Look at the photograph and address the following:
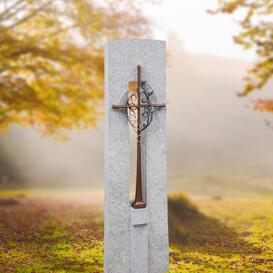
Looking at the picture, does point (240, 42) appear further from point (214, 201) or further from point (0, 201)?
point (0, 201)

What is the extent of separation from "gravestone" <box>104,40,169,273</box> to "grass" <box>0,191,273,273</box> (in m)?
1.00

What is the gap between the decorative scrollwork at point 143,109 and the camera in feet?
19.0

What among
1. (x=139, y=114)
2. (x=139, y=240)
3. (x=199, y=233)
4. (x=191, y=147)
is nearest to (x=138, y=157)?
(x=139, y=114)

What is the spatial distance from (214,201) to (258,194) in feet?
9.74

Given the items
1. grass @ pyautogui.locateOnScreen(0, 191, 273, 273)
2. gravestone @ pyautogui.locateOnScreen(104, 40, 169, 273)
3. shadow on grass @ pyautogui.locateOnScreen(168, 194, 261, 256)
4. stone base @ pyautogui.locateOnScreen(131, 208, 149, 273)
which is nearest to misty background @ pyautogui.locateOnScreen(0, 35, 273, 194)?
grass @ pyautogui.locateOnScreen(0, 191, 273, 273)

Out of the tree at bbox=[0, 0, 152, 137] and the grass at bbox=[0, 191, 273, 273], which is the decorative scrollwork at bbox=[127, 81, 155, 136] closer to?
the grass at bbox=[0, 191, 273, 273]

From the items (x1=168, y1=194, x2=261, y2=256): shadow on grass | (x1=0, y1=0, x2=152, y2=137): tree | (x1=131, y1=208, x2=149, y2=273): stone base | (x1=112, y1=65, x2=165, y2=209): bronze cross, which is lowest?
(x1=168, y1=194, x2=261, y2=256): shadow on grass

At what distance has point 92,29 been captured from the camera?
11766 millimetres

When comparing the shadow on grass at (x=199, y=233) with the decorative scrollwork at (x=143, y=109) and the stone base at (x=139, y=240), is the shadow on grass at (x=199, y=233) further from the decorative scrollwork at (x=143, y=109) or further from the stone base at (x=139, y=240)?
the decorative scrollwork at (x=143, y=109)

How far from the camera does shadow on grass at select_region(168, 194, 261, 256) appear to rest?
8.05m

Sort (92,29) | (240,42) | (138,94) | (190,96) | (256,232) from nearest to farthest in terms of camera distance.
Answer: (138,94), (256,232), (240,42), (92,29), (190,96)

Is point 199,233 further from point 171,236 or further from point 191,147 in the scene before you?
point 191,147

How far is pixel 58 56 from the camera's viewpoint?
11883 mm

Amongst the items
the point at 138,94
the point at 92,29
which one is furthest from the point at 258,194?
the point at 138,94
